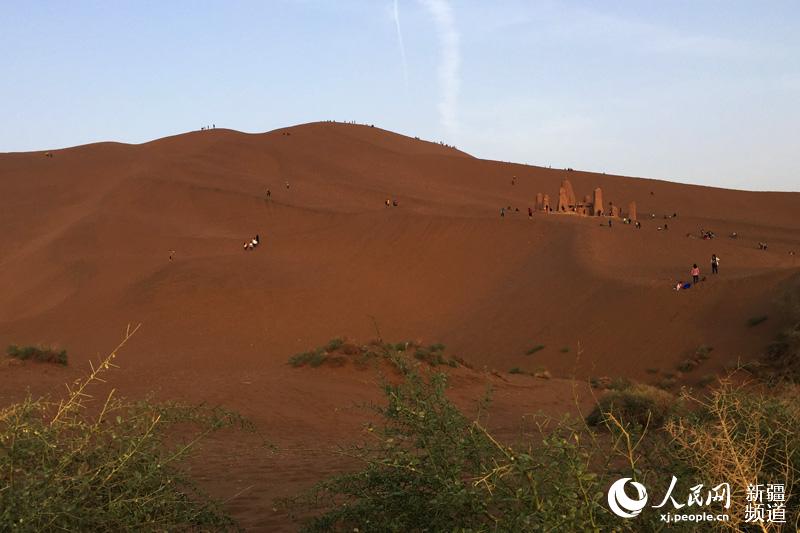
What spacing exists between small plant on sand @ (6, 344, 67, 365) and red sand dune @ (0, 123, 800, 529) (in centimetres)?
36

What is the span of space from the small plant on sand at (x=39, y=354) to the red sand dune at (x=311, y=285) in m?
0.36

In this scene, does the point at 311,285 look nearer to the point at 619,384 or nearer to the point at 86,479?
the point at 619,384

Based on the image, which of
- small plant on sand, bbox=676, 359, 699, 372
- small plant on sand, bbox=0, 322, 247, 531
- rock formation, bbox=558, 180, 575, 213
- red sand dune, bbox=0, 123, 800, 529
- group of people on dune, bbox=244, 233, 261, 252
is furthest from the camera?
rock formation, bbox=558, 180, 575, 213

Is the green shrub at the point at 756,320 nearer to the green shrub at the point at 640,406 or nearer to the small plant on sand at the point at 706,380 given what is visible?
the small plant on sand at the point at 706,380

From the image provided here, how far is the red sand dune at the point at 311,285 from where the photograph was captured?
18.5m

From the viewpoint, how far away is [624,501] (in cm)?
432

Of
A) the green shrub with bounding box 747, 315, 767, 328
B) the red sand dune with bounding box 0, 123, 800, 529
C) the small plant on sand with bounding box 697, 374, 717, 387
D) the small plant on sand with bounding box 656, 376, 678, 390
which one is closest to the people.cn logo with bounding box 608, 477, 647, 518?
the red sand dune with bounding box 0, 123, 800, 529

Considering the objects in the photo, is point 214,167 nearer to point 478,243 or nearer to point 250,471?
point 478,243

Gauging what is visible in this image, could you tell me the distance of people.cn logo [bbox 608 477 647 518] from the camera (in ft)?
13.8

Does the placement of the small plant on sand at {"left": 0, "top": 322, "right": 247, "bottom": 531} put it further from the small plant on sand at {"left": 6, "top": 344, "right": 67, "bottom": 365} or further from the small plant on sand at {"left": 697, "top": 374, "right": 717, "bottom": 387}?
the small plant on sand at {"left": 697, "top": 374, "right": 717, "bottom": 387}

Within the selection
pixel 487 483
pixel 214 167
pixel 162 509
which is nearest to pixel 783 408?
pixel 487 483

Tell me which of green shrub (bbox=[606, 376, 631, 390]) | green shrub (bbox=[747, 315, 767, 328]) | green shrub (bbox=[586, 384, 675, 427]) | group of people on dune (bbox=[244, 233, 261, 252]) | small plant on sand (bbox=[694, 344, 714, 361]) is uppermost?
group of people on dune (bbox=[244, 233, 261, 252])

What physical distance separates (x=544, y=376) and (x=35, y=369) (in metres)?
13.9

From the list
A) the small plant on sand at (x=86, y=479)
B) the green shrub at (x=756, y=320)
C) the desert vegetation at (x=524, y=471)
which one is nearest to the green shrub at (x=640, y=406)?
the desert vegetation at (x=524, y=471)
